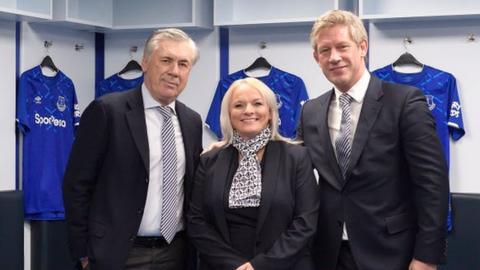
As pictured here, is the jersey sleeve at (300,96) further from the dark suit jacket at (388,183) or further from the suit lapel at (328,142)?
the dark suit jacket at (388,183)

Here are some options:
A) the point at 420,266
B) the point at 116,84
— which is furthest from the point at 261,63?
the point at 420,266

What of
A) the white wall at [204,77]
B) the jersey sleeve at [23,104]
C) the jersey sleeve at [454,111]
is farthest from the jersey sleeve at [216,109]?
the jersey sleeve at [454,111]

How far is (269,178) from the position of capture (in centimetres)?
231

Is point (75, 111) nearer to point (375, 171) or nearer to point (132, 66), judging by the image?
point (132, 66)

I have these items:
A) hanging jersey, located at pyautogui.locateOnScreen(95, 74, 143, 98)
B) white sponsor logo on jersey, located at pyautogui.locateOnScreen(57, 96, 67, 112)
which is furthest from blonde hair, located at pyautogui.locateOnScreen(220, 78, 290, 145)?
hanging jersey, located at pyautogui.locateOnScreen(95, 74, 143, 98)

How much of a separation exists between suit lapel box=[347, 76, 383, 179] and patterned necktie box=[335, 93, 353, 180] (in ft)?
0.10

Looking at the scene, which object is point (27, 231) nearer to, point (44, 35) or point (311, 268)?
point (44, 35)

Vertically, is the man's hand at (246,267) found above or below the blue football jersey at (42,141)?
below

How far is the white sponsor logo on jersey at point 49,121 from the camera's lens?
13.6 feet

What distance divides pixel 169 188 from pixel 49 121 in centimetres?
204

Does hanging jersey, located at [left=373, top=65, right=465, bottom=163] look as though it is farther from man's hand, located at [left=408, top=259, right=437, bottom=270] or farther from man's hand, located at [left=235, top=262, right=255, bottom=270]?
man's hand, located at [left=235, top=262, right=255, bottom=270]

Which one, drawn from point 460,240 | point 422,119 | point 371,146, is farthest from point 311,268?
point 460,240

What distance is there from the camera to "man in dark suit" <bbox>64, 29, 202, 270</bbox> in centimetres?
238

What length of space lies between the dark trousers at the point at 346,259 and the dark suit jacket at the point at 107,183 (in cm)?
72
